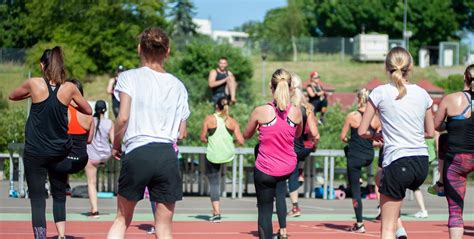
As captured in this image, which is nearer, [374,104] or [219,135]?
[374,104]

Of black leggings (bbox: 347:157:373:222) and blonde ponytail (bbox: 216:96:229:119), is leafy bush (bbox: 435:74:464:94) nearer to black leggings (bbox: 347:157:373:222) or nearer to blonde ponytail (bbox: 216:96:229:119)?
blonde ponytail (bbox: 216:96:229:119)

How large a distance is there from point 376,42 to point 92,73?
22.9m

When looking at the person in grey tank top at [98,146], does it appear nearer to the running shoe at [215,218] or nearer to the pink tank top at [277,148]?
the running shoe at [215,218]

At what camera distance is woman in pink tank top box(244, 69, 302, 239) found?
10.1 metres

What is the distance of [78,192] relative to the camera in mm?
18922

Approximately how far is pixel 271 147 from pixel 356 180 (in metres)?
4.05

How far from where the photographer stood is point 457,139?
401 inches

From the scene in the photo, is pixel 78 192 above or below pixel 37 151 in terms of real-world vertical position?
below

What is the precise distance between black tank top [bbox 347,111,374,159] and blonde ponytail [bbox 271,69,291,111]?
13.2 feet

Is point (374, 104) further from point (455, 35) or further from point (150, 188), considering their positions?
point (455, 35)

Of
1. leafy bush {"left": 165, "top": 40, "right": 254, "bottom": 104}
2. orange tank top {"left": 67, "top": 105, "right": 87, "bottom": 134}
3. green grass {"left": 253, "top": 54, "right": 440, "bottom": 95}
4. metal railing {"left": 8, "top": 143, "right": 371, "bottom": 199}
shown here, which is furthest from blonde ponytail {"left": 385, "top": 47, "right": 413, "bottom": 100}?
green grass {"left": 253, "top": 54, "right": 440, "bottom": 95}

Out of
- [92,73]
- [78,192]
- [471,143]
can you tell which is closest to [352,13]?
[92,73]

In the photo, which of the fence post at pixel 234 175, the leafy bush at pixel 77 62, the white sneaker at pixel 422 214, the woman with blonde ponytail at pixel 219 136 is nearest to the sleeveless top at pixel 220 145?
the woman with blonde ponytail at pixel 219 136

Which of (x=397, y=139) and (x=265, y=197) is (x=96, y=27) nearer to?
(x=265, y=197)
